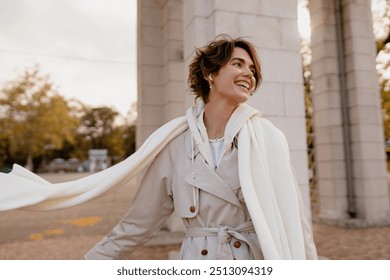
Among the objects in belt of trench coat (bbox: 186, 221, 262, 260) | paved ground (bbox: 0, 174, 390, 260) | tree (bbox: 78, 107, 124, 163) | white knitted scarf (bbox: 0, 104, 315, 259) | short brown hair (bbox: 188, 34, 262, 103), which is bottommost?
paved ground (bbox: 0, 174, 390, 260)

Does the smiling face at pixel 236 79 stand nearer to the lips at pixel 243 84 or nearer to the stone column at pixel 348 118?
the lips at pixel 243 84

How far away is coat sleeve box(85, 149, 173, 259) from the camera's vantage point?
1.73 metres

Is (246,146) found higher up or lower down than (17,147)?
lower down

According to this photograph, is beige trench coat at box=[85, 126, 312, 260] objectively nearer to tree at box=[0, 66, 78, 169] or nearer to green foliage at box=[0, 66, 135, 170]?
green foliage at box=[0, 66, 135, 170]

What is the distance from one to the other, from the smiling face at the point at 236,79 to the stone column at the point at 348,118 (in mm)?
5770

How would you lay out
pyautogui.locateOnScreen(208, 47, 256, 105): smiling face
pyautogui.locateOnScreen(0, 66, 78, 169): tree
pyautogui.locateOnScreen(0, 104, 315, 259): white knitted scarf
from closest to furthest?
pyautogui.locateOnScreen(0, 104, 315, 259): white knitted scarf → pyautogui.locateOnScreen(208, 47, 256, 105): smiling face → pyautogui.locateOnScreen(0, 66, 78, 169): tree

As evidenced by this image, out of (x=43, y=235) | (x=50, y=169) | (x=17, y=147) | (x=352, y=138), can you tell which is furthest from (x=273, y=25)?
(x=50, y=169)

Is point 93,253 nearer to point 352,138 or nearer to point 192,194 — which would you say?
point 192,194

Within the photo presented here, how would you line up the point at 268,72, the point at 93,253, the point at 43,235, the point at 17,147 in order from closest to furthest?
1. the point at 93,253
2. the point at 268,72
3. the point at 43,235
4. the point at 17,147

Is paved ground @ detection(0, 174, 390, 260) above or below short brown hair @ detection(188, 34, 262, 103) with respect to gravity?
below

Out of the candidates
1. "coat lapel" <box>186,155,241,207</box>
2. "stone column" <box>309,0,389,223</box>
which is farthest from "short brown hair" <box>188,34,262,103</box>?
"stone column" <box>309,0,389,223</box>

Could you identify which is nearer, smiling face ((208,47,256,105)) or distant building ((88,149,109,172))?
smiling face ((208,47,256,105))

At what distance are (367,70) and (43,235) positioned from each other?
7.54 m

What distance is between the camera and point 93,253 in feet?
5.66
